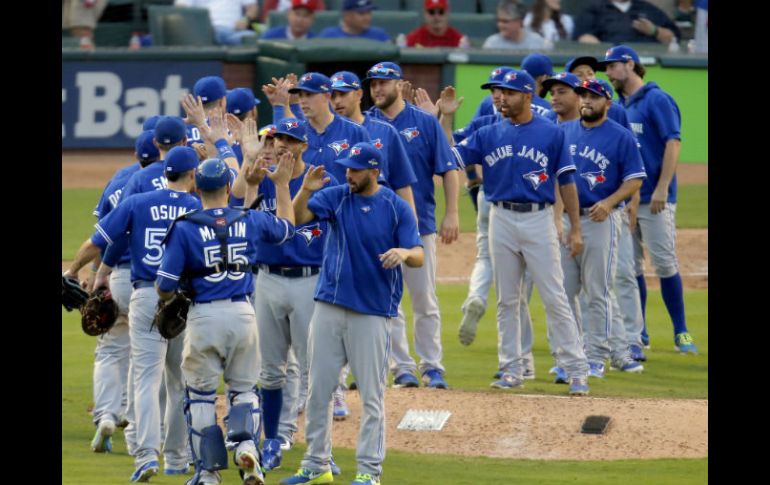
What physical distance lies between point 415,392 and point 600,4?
11.7 metres

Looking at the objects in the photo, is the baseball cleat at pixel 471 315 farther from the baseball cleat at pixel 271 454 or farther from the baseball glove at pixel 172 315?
the baseball glove at pixel 172 315

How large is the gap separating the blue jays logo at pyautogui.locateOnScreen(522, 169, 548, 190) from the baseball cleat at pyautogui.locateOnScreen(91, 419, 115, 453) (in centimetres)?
313

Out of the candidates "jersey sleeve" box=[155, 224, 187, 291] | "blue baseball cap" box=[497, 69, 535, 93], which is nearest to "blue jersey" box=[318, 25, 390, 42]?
"blue baseball cap" box=[497, 69, 535, 93]

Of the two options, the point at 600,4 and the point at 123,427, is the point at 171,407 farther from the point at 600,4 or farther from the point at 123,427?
the point at 600,4

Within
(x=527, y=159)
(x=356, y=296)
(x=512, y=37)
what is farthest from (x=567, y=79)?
(x=512, y=37)

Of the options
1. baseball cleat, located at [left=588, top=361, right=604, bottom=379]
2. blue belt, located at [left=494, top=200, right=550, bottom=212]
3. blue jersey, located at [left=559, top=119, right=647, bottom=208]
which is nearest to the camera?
blue belt, located at [left=494, top=200, right=550, bottom=212]

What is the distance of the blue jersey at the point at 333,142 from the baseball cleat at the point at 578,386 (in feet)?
7.66

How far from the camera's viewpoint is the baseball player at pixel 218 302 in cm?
746

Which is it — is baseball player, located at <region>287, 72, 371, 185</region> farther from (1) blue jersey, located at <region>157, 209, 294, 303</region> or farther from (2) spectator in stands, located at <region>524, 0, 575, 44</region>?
(2) spectator in stands, located at <region>524, 0, 575, 44</region>

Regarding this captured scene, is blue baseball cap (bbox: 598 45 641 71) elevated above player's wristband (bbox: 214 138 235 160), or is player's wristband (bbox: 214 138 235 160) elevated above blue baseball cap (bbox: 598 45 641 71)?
blue baseball cap (bbox: 598 45 641 71)

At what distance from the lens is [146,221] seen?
8102 mm

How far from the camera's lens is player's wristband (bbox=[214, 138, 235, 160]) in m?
8.85

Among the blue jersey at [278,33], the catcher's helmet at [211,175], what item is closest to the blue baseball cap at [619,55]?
the catcher's helmet at [211,175]
